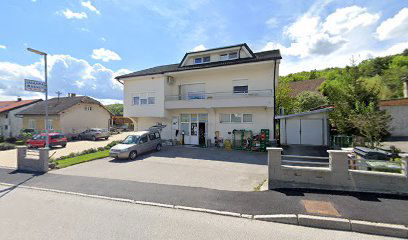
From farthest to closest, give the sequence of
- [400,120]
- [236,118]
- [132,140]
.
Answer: [400,120] < [236,118] < [132,140]

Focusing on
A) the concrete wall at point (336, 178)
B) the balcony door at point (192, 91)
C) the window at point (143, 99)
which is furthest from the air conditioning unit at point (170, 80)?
the concrete wall at point (336, 178)

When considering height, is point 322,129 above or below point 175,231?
above

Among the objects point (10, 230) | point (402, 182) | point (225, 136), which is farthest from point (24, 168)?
point (402, 182)

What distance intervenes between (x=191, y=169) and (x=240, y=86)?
29.9 ft

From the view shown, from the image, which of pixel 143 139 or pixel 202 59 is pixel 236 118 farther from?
pixel 143 139

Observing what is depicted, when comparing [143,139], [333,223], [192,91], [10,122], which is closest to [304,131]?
[192,91]

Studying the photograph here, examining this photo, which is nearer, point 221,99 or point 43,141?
point 221,99

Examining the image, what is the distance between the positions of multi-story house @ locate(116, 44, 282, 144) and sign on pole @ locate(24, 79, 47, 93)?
828cm

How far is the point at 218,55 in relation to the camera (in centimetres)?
1825

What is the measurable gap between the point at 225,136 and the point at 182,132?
4196 millimetres

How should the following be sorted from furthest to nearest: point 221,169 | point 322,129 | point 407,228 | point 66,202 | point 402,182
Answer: point 322,129, point 221,169, point 66,202, point 402,182, point 407,228

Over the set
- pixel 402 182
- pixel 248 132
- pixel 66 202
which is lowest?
pixel 66 202

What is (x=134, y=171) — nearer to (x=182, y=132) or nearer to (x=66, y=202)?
(x=66, y=202)

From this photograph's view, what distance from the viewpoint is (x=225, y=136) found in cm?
1630
